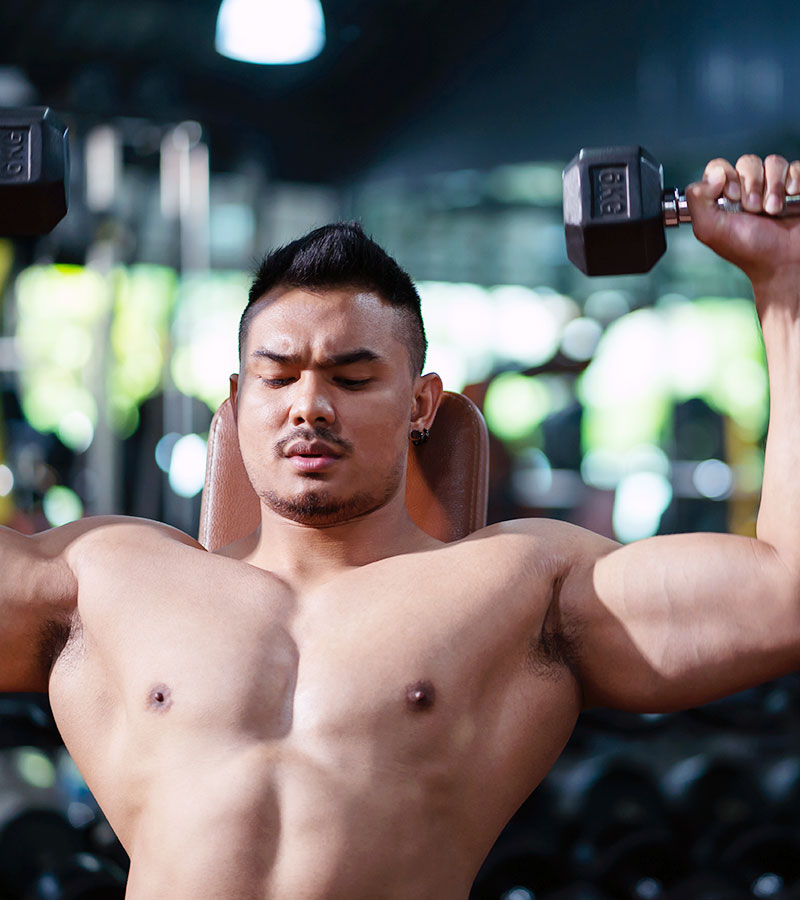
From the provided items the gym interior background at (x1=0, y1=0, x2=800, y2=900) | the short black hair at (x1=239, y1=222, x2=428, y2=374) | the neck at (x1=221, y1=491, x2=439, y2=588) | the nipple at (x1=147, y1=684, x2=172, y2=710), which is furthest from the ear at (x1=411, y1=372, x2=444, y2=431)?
the gym interior background at (x1=0, y1=0, x2=800, y2=900)

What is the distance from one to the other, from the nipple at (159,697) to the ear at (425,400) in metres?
0.59

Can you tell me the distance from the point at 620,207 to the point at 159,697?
0.90 metres

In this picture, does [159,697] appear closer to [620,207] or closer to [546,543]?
[546,543]

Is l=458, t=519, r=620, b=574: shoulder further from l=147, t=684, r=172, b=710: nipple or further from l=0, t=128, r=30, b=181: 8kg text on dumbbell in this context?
l=0, t=128, r=30, b=181: 8kg text on dumbbell

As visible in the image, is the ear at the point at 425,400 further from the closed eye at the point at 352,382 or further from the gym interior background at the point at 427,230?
the gym interior background at the point at 427,230

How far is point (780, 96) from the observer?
22.1 ft

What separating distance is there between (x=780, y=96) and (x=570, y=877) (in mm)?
5676

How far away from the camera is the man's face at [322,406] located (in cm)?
158

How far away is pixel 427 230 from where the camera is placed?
8.20m

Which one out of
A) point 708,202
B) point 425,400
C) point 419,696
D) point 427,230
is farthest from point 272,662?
point 427,230

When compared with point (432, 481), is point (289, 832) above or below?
below

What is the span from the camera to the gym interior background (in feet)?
20.2

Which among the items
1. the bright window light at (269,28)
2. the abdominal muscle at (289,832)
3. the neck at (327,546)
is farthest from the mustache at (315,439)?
the bright window light at (269,28)

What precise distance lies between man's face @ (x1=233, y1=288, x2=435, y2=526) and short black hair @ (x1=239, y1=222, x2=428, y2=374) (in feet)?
0.09
